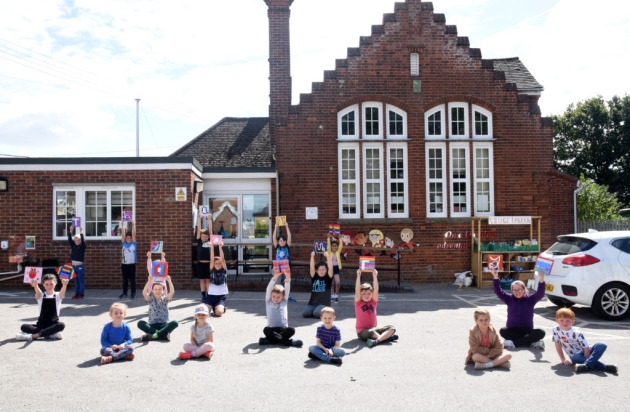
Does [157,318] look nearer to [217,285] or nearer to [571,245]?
[217,285]

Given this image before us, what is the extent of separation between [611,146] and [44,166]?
124 ft

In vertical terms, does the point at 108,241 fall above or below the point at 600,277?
above

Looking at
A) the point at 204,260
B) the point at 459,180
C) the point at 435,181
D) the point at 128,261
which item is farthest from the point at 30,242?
the point at 459,180

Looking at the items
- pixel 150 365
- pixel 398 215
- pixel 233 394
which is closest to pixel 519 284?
pixel 233 394

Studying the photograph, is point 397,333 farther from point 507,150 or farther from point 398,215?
point 507,150

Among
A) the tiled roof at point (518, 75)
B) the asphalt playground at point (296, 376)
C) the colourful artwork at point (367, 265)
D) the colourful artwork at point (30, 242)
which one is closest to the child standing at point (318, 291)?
the asphalt playground at point (296, 376)

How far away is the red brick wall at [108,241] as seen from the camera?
15578mm

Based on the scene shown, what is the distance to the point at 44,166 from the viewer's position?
616 inches

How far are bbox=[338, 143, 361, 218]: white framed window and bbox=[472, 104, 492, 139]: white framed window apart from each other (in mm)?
3611

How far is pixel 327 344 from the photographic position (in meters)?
8.25

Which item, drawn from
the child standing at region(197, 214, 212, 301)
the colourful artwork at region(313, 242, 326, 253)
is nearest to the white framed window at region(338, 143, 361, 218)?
the colourful artwork at region(313, 242, 326, 253)

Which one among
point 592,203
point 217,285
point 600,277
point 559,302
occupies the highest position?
point 592,203

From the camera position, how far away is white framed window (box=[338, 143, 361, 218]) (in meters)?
17.6

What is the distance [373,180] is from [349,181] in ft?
2.30
